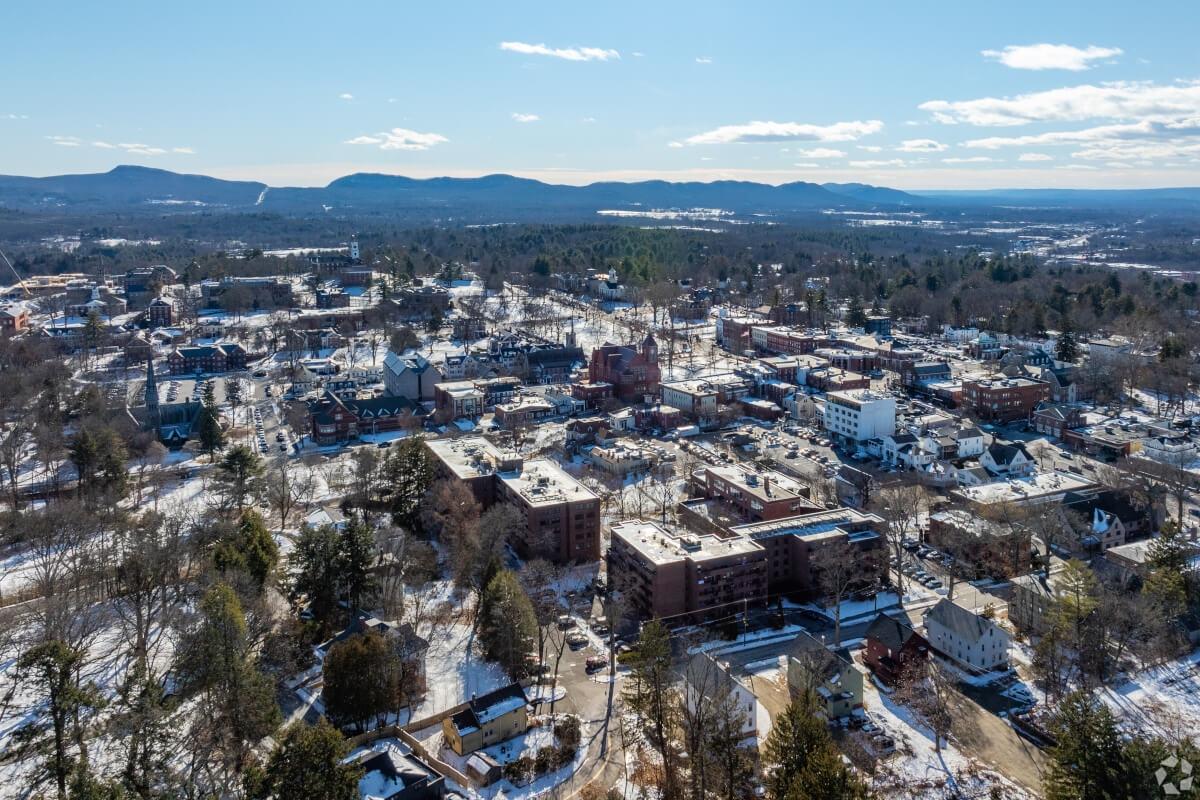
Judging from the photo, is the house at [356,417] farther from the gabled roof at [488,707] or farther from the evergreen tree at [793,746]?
the evergreen tree at [793,746]

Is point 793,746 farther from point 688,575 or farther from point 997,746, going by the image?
point 688,575

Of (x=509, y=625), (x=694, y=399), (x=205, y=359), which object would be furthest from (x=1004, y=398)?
(x=205, y=359)

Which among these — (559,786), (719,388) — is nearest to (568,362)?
(719,388)

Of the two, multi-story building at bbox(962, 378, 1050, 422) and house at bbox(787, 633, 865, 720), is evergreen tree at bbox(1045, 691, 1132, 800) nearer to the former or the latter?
house at bbox(787, 633, 865, 720)

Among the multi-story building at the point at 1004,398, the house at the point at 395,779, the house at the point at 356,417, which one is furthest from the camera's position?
the multi-story building at the point at 1004,398

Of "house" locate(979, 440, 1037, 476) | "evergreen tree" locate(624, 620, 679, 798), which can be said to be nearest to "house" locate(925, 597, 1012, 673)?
"evergreen tree" locate(624, 620, 679, 798)

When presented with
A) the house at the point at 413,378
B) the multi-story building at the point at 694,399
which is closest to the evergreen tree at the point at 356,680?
the multi-story building at the point at 694,399

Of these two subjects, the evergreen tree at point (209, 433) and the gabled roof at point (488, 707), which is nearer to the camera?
the gabled roof at point (488, 707)

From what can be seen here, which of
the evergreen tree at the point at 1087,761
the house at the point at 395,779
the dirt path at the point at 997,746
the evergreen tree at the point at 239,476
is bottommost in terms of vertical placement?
the dirt path at the point at 997,746
